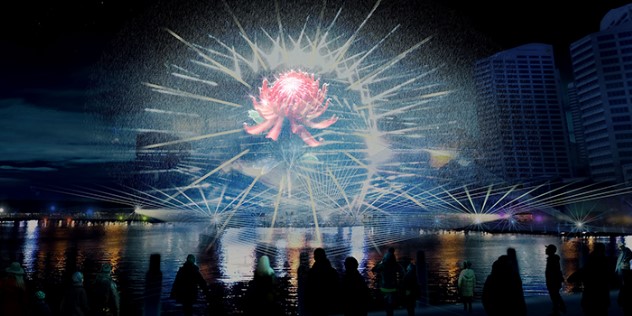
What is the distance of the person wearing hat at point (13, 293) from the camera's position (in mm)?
5922

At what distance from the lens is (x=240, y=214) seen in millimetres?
170875

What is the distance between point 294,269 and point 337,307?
21151 mm

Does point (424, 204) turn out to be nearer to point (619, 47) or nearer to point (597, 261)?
point (619, 47)

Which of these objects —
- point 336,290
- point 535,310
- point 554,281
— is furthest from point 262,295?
point 535,310

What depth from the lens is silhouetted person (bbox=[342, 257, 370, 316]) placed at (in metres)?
6.73

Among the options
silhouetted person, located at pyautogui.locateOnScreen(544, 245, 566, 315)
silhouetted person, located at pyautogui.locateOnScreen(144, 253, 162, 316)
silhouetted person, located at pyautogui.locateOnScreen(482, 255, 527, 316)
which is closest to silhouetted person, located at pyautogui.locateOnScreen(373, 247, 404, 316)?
silhouetted person, located at pyautogui.locateOnScreen(482, 255, 527, 316)

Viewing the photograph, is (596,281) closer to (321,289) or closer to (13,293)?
(321,289)

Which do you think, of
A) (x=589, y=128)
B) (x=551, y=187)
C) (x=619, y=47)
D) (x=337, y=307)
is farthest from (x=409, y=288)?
(x=619, y=47)

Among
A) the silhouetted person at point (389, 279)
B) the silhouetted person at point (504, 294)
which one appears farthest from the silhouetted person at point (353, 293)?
the silhouetted person at point (389, 279)

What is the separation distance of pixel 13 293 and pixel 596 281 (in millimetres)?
8748

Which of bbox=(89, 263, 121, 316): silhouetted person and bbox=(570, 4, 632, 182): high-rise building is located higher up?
bbox=(570, 4, 632, 182): high-rise building

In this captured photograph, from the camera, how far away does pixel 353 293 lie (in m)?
6.75

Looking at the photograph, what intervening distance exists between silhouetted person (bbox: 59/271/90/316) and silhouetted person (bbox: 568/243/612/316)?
7.62 metres

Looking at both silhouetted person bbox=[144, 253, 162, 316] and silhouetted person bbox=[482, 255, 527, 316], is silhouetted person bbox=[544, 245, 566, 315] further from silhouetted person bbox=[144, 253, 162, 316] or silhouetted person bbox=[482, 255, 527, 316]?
silhouetted person bbox=[144, 253, 162, 316]
